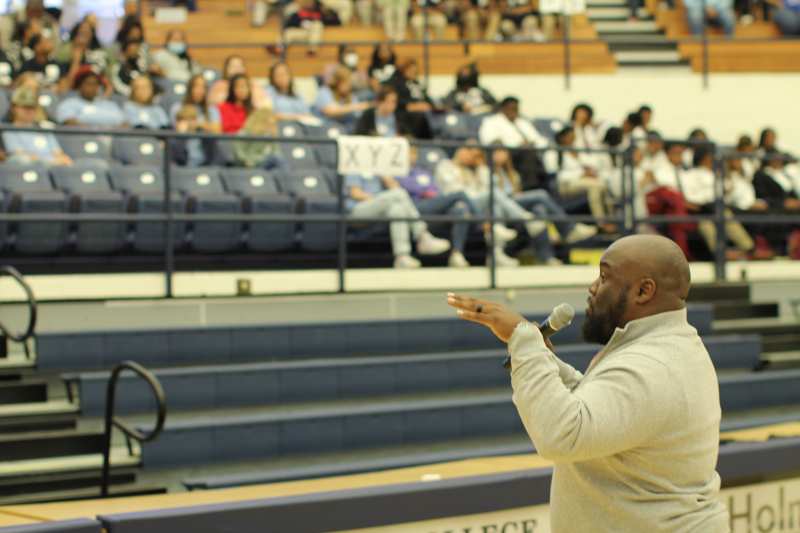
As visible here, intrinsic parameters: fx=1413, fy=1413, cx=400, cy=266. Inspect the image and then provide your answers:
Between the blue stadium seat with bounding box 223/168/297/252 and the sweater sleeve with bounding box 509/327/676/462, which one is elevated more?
the blue stadium seat with bounding box 223/168/297/252

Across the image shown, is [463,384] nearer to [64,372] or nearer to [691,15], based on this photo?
[64,372]

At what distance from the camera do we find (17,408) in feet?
23.2

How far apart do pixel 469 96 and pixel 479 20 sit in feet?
10.6

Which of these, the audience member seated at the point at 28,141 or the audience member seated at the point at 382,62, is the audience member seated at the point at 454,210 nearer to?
the audience member seated at the point at 28,141

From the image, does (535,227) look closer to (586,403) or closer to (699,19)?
(586,403)

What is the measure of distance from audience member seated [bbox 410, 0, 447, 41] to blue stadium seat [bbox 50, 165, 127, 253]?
26.4ft

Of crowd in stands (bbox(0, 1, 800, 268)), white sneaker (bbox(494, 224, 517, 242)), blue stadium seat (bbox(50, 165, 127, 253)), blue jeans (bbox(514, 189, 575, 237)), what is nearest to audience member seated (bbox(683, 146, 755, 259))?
crowd in stands (bbox(0, 1, 800, 268))

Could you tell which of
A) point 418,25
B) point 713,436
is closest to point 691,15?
point 418,25

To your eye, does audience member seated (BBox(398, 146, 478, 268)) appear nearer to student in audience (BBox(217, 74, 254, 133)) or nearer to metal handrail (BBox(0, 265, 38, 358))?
student in audience (BBox(217, 74, 254, 133))

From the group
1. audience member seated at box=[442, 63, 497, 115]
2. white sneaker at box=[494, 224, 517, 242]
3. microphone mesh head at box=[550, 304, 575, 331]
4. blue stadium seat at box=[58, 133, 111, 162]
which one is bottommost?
white sneaker at box=[494, 224, 517, 242]

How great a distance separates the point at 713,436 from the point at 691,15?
47.5 feet

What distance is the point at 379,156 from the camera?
8742 millimetres

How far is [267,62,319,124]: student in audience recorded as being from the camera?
11.8m

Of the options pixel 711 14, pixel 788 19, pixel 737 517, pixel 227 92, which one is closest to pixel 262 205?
pixel 227 92
